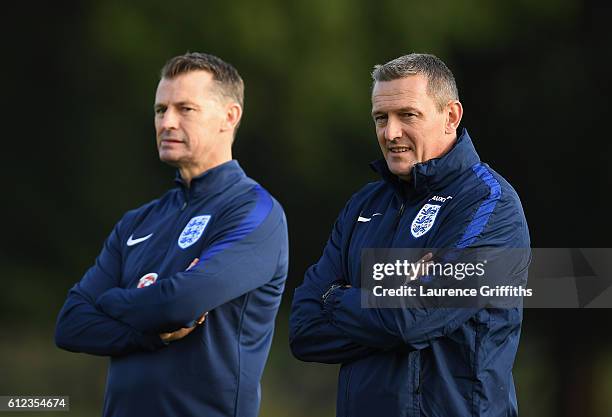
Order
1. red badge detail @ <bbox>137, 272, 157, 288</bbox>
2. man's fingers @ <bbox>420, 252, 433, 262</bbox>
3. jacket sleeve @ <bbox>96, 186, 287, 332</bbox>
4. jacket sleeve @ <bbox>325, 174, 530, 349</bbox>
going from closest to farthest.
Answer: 1. jacket sleeve @ <bbox>325, 174, 530, 349</bbox>
2. man's fingers @ <bbox>420, 252, 433, 262</bbox>
3. jacket sleeve @ <bbox>96, 186, 287, 332</bbox>
4. red badge detail @ <bbox>137, 272, 157, 288</bbox>

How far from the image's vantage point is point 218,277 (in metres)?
3.54

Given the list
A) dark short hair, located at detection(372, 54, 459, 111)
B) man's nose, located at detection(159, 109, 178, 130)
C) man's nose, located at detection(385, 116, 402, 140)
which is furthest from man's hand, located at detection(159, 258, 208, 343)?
dark short hair, located at detection(372, 54, 459, 111)

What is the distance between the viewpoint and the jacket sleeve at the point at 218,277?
137 inches

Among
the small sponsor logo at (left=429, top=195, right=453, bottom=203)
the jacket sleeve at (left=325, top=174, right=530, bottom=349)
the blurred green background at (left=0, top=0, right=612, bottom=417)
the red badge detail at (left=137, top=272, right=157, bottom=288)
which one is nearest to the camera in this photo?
the jacket sleeve at (left=325, top=174, right=530, bottom=349)

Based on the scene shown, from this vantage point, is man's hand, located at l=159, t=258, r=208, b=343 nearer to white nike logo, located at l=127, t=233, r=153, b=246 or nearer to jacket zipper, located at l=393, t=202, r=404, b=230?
white nike logo, located at l=127, t=233, r=153, b=246

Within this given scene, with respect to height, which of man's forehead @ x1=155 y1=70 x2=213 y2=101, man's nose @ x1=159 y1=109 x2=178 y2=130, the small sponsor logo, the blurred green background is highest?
the blurred green background

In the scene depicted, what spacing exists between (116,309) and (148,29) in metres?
3.97

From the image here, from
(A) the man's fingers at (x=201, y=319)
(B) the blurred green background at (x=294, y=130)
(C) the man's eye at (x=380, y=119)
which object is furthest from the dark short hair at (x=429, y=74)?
(B) the blurred green background at (x=294, y=130)

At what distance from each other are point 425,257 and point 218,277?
84 cm

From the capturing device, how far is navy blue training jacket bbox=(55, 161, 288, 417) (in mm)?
3537

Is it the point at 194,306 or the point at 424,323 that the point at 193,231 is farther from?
the point at 424,323

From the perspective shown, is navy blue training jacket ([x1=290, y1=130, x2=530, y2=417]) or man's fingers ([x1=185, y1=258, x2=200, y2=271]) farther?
man's fingers ([x1=185, y1=258, x2=200, y2=271])

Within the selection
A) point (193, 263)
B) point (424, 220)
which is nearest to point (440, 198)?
point (424, 220)

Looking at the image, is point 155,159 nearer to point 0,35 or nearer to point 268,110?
point 268,110
